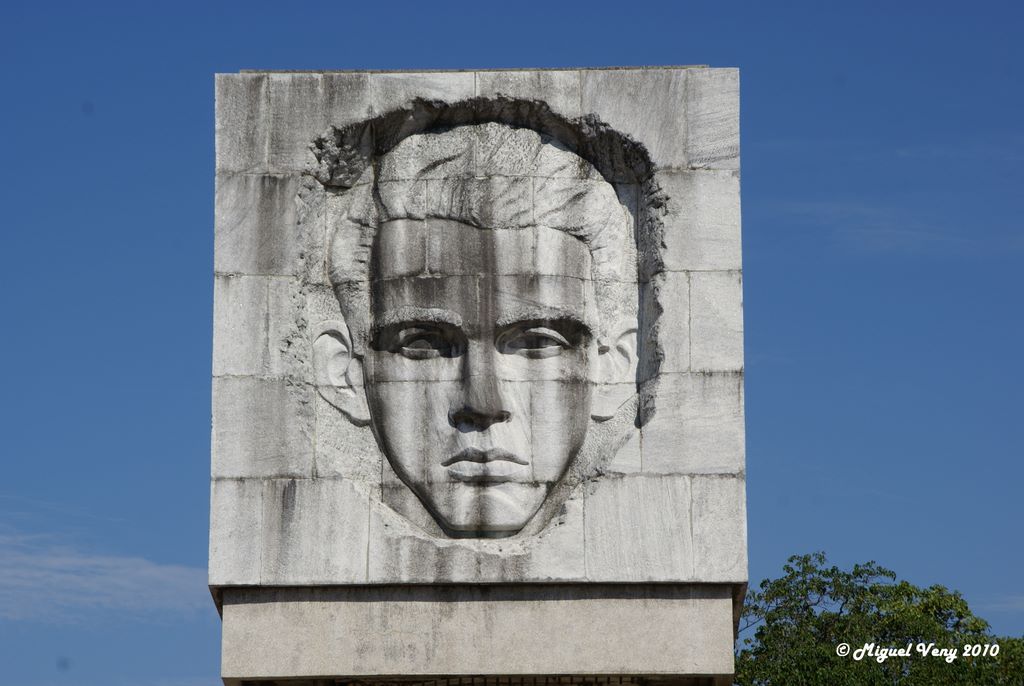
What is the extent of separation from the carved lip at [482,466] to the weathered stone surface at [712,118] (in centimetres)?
308

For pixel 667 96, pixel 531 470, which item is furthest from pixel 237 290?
pixel 667 96

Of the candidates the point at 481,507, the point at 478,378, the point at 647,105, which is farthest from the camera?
the point at 647,105

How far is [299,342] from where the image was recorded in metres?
16.2

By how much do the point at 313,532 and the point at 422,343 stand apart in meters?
1.89

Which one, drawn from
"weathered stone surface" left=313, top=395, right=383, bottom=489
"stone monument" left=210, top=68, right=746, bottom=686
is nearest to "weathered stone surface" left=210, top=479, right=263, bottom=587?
"stone monument" left=210, top=68, right=746, bottom=686

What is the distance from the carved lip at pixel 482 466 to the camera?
1584cm

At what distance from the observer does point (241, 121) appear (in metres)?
16.5

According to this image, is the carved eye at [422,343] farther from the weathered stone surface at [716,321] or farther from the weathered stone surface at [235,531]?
the weathered stone surface at [716,321]

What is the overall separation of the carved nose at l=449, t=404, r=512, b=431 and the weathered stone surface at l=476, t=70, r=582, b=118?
2.80m

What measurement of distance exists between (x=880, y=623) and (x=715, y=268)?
15.7 m

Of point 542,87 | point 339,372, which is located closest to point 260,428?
point 339,372

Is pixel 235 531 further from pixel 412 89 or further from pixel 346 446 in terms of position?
pixel 412 89

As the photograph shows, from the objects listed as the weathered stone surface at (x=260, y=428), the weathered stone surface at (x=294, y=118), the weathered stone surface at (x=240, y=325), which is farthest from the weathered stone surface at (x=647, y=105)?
the weathered stone surface at (x=260, y=428)

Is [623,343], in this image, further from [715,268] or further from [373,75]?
[373,75]
